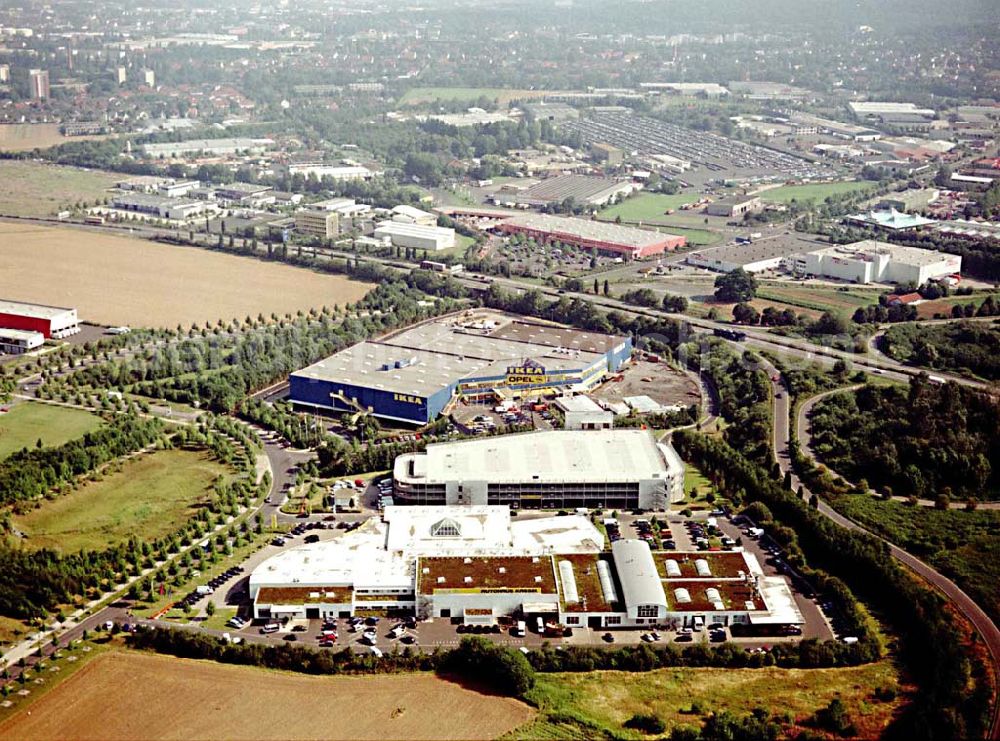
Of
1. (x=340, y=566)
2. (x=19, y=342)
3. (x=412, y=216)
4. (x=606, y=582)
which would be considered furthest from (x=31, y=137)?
(x=606, y=582)

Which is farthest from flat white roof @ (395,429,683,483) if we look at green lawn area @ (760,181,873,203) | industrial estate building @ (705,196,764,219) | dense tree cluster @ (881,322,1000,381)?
green lawn area @ (760,181,873,203)

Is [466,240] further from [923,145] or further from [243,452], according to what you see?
[923,145]

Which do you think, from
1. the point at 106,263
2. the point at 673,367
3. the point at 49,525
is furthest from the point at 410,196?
the point at 49,525

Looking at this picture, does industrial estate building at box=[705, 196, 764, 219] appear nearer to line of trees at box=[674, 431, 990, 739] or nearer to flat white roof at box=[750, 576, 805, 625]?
line of trees at box=[674, 431, 990, 739]

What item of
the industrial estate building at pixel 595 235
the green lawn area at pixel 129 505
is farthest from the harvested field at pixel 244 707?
the industrial estate building at pixel 595 235

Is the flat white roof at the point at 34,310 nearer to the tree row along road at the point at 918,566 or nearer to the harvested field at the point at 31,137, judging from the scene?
the tree row along road at the point at 918,566
